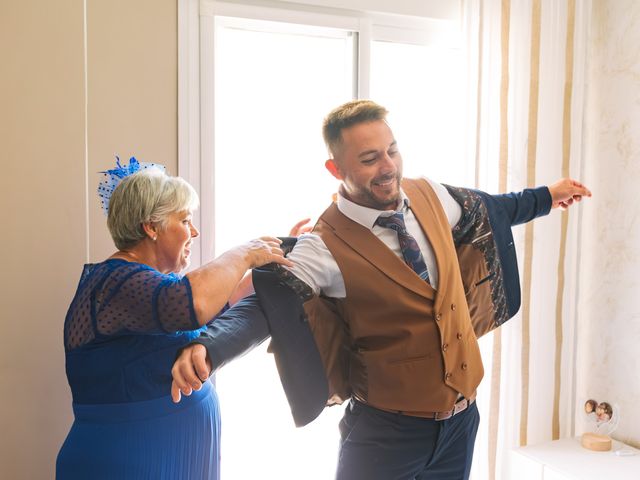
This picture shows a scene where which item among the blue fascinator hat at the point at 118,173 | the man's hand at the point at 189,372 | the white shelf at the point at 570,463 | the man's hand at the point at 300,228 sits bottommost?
the white shelf at the point at 570,463

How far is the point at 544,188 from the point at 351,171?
0.67 metres

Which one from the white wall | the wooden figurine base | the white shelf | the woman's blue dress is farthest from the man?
the white wall

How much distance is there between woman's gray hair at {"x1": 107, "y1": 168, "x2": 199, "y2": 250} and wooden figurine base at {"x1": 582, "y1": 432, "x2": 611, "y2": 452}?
6.33 feet

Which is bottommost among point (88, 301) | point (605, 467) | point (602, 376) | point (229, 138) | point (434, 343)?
point (605, 467)

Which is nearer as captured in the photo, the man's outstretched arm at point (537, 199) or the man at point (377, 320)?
the man at point (377, 320)

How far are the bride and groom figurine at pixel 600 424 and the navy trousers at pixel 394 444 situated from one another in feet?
3.52

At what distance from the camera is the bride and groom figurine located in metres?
2.38

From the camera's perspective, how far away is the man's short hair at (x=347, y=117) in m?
1.57

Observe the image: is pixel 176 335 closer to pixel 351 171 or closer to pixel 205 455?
pixel 205 455

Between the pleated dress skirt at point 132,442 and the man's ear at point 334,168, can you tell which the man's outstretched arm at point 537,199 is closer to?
the man's ear at point 334,168

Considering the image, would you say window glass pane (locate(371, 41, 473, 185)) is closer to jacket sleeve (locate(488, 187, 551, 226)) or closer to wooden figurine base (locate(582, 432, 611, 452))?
jacket sleeve (locate(488, 187, 551, 226))

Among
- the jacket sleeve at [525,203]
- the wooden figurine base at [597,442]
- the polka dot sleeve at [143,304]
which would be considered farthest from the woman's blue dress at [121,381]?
the wooden figurine base at [597,442]

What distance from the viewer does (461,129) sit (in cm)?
243

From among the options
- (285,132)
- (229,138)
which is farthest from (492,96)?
(229,138)
